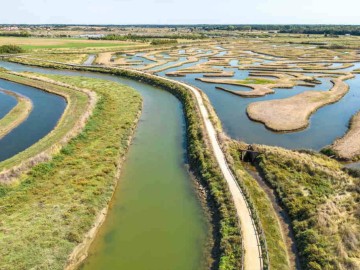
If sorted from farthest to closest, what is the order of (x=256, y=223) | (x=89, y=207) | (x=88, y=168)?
(x=88, y=168)
(x=89, y=207)
(x=256, y=223)

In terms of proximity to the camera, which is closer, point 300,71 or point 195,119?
point 195,119

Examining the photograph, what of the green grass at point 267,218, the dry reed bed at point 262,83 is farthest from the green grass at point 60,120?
the dry reed bed at point 262,83

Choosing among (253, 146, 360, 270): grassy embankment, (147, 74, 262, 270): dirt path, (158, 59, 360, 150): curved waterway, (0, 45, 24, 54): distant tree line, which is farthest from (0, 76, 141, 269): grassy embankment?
(0, 45, 24, 54): distant tree line

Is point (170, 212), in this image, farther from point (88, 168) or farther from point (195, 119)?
point (195, 119)

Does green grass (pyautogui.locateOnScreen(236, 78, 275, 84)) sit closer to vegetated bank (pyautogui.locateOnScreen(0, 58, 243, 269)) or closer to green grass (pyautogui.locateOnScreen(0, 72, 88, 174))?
vegetated bank (pyautogui.locateOnScreen(0, 58, 243, 269))

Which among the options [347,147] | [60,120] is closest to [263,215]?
[347,147]

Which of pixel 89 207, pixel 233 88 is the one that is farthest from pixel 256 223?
pixel 233 88
